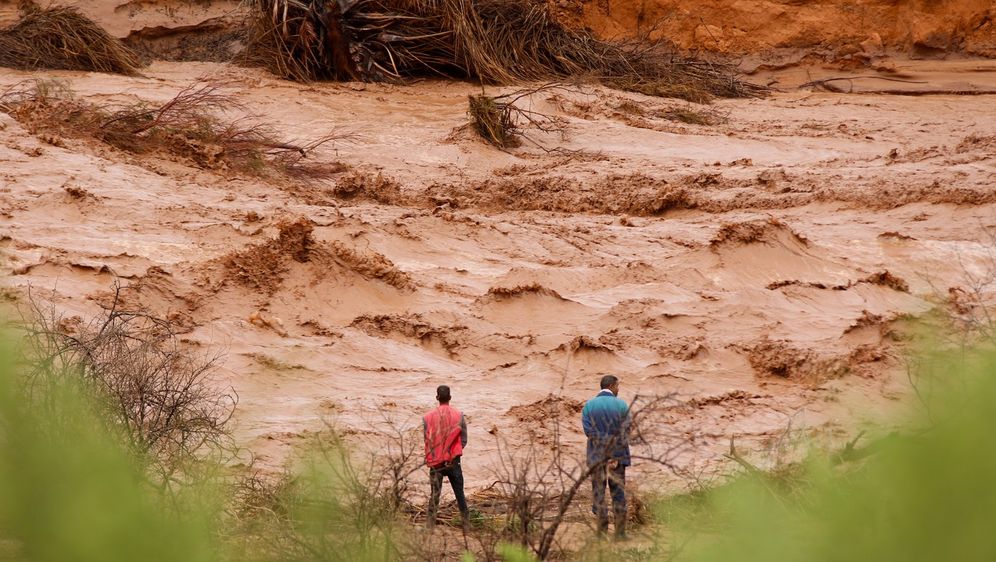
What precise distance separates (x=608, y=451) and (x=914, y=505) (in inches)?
119

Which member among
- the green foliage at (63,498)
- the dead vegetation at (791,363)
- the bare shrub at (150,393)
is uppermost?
the green foliage at (63,498)

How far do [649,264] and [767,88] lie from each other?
8175 mm

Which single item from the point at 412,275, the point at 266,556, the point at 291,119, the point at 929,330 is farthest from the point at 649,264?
the point at 929,330

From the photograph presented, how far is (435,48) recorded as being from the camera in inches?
539

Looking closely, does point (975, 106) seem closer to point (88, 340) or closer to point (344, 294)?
point (344, 294)

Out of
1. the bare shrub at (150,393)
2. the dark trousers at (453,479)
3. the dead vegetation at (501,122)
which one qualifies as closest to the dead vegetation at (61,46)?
the dead vegetation at (501,122)

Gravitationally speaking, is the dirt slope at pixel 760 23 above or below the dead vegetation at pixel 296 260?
above

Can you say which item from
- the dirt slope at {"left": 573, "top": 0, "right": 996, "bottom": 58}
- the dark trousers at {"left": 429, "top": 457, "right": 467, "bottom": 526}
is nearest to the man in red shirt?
the dark trousers at {"left": 429, "top": 457, "right": 467, "bottom": 526}

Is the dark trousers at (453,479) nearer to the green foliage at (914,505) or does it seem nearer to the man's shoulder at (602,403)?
the man's shoulder at (602,403)

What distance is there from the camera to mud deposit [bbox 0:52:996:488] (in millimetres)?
6270

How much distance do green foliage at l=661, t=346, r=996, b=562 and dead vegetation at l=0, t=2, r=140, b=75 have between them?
12.5 metres

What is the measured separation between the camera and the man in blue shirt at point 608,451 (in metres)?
3.78

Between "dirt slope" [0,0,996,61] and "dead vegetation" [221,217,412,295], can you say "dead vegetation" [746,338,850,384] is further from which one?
"dirt slope" [0,0,996,61]

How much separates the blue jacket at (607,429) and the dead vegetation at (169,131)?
5.42 metres
